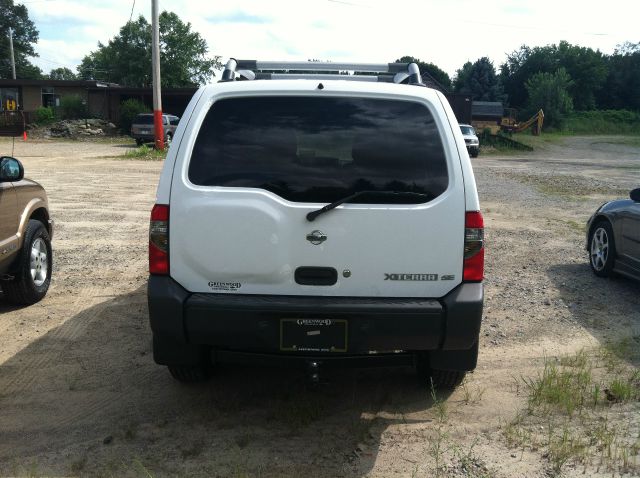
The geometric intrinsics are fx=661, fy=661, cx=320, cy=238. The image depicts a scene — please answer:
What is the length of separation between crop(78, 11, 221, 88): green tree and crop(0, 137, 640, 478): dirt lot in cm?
6524

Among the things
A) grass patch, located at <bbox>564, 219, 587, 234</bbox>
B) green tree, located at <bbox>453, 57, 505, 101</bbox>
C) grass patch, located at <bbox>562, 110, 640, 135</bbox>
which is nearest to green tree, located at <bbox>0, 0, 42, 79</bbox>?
green tree, located at <bbox>453, 57, 505, 101</bbox>

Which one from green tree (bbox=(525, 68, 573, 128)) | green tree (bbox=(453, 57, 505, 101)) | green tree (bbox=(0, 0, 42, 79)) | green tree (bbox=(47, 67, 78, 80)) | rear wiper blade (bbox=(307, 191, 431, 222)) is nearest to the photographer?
rear wiper blade (bbox=(307, 191, 431, 222))

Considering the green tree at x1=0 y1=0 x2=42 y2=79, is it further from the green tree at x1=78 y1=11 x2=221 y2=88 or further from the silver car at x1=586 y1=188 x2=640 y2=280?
the silver car at x1=586 y1=188 x2=640 y2=280

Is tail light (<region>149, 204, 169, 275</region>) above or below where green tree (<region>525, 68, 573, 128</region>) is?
below

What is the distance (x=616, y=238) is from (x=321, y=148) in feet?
16.7

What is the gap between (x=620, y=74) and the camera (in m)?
79.4

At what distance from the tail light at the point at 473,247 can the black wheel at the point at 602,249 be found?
457 centimetres

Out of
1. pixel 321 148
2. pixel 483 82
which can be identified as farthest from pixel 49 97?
pixel 321 148

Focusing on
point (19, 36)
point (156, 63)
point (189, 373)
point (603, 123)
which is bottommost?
point (189, 373)

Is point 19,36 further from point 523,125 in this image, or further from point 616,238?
point 616,238

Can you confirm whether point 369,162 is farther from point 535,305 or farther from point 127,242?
point 127,242

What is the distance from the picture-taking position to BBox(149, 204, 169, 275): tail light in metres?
3.74

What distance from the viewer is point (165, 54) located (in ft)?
227

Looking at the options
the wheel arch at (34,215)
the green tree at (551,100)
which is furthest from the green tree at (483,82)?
the wheel arch at (34,215)
